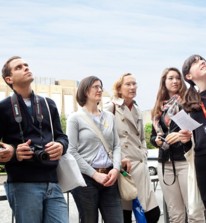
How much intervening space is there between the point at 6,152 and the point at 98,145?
1.22m

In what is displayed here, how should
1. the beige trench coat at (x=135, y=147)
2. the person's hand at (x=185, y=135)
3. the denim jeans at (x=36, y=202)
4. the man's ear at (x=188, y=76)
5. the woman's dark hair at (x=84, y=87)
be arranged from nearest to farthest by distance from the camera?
the denim jeans at (x=36, y=202)
the person's hand at (x=185, y=135)
the man's ear at (x=188, y=76)
the woman's dark hair at (x=84, y=87)
the beige trench coat at (x=135, y=147)

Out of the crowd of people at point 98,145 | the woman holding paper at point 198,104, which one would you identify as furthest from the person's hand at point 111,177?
the woman holding paper at point 198,104

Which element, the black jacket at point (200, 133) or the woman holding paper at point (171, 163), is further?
the woman holding paper at point (171, 163)

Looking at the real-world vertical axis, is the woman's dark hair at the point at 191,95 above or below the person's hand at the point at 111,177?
above

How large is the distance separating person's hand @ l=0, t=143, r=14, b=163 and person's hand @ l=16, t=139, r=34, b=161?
4 cm

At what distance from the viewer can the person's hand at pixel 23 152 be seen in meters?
2.92

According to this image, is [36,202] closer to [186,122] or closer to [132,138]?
[186,122]

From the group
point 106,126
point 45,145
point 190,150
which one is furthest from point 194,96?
point 45,145

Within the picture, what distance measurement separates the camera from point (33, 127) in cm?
312

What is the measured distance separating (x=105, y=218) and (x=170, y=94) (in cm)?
152

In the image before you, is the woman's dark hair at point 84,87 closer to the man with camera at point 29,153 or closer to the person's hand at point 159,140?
the person's hand at point 159,140

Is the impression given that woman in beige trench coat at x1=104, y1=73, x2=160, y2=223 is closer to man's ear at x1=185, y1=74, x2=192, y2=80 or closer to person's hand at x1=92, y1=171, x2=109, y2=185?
person's hand at x1=92, y1=171, x2=109, y2=185

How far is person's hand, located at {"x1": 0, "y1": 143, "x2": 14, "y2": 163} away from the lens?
9.48 feet

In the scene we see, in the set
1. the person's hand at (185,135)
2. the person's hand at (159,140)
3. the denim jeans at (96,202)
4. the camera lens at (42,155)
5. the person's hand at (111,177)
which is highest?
the person's hand at (185,135)
